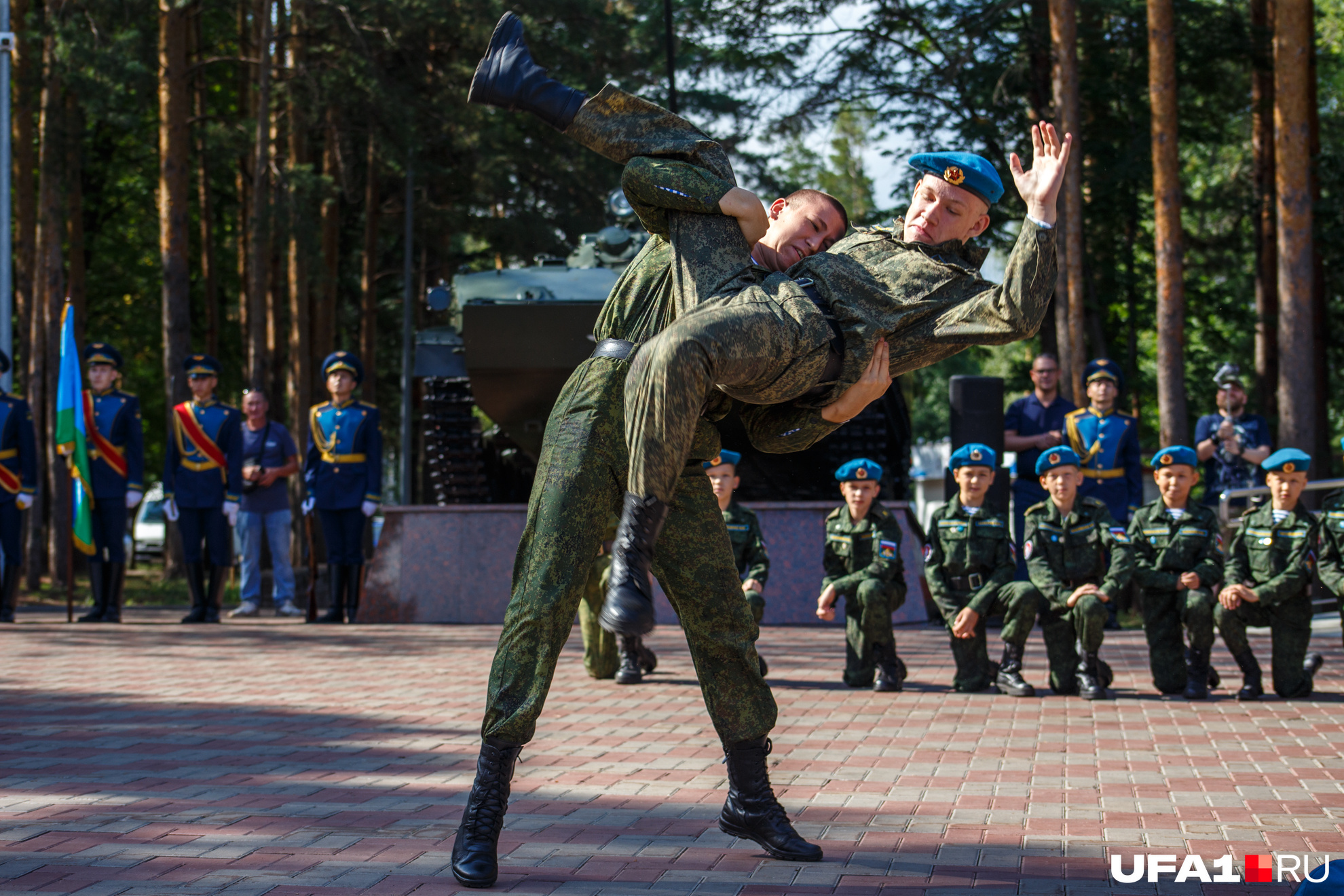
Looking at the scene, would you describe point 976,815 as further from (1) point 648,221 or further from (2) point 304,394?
(2) point 304,394

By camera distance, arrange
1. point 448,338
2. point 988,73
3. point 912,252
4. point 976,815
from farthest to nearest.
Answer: point 988,73 → point 448,338 → point 976,815 → point 912,252

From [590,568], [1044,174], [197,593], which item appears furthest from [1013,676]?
[197,593]

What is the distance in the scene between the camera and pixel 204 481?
37.6ft

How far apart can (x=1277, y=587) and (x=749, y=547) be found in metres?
2.83

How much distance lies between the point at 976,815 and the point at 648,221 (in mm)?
2130

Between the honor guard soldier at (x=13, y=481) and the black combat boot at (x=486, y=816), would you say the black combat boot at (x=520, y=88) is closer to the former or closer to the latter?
the black combat boot at (x=486, y=816)

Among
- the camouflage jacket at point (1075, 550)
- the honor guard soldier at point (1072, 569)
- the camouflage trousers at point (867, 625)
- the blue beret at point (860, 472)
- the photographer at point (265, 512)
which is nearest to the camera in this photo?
the honor guard soldier at point (1072, 569)

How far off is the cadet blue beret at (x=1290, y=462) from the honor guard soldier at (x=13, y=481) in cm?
856

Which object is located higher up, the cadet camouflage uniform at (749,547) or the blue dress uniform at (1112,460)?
the blue dress uniform at (1112,460)

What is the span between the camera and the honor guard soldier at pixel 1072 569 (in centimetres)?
747

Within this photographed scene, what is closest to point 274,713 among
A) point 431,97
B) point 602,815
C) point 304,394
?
point 602,815

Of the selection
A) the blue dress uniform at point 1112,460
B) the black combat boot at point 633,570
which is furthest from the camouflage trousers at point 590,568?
the blue dress uniform at point 1112,460

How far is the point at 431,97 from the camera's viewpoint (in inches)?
831

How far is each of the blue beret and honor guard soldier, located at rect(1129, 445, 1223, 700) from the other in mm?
1466
